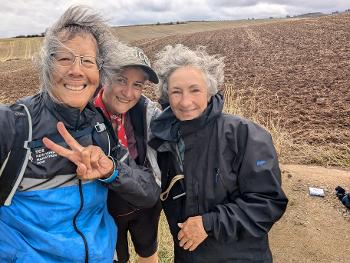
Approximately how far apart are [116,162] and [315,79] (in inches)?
422

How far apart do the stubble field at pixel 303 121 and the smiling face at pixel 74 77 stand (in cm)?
113

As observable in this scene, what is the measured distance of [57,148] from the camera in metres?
1.81

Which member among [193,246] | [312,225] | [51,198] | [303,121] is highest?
[51,198]

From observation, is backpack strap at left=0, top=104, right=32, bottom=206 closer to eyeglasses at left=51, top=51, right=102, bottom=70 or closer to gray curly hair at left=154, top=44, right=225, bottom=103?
eyeglasses at left=51, top=51, right=102, bottom=70

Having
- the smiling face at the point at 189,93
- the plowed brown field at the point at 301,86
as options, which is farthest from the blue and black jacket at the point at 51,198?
the plowed brown field at the point at 301,86

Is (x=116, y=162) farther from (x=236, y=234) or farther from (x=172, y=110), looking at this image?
(x=236, y=234)

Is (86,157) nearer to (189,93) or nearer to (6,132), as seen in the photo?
(6,132)

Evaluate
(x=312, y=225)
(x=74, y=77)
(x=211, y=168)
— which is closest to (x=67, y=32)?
(x=74, y=77)

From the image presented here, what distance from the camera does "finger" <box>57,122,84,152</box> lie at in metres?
1.82

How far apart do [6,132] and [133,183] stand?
68 centimetres

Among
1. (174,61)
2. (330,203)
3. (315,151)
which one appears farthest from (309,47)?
(174,61)

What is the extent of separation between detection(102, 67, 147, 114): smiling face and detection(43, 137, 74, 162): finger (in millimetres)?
763

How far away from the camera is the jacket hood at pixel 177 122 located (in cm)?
236

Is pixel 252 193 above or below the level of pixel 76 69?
below
